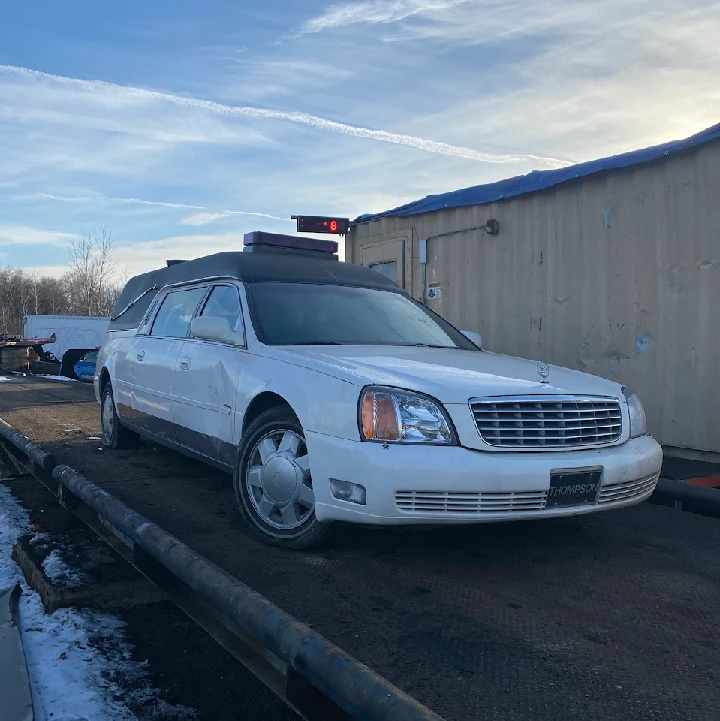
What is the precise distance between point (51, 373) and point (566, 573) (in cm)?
2214

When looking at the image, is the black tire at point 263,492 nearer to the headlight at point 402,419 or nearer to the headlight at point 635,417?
the headlight at point 402,419

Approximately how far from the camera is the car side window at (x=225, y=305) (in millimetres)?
4438

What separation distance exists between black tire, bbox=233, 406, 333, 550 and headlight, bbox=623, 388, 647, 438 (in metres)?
1.66

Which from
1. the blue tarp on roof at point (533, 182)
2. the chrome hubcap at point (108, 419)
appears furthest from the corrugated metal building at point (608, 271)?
the chrome hubcap at point (108, 419)

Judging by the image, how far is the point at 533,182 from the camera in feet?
25.8

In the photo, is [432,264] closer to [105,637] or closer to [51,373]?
[105,637]

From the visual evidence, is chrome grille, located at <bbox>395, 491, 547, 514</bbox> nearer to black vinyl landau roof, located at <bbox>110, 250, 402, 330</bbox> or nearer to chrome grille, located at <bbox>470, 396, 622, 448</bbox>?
chrome grille, located at <bbox>470, 396, 622, 448</bbox>

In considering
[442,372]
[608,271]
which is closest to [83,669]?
[442,372]

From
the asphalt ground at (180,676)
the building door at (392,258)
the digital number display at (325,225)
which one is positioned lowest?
the asphalt ground at (180,676)

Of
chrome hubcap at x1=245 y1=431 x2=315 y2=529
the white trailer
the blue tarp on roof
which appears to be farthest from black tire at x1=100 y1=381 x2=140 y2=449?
the white trailer

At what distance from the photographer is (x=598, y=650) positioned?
2502mm

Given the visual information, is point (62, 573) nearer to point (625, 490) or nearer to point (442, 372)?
point (442, 372)

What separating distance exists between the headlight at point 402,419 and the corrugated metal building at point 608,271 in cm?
421

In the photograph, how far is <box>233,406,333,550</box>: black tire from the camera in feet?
11.2
